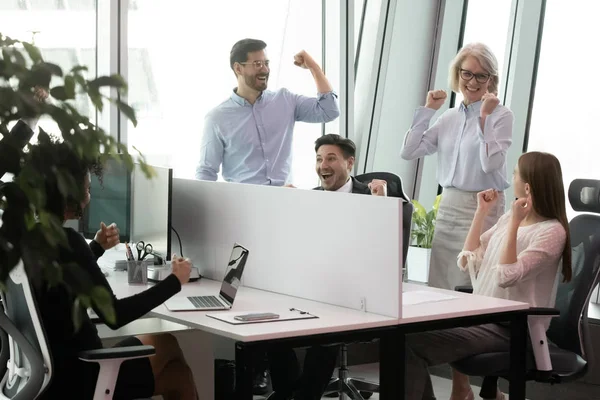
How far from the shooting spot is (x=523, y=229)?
346 centimetres

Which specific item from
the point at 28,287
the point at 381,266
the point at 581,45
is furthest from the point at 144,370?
the point at 581,45

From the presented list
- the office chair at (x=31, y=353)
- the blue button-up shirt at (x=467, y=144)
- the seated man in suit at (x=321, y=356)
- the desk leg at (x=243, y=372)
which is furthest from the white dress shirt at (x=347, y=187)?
the office chair at (x=31, y=353)

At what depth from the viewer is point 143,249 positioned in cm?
389

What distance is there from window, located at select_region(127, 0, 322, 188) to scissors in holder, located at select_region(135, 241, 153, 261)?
4.76 feet

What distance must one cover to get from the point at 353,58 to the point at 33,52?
18.6 feet

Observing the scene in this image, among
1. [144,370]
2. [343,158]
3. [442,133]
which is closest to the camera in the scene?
[144,370]

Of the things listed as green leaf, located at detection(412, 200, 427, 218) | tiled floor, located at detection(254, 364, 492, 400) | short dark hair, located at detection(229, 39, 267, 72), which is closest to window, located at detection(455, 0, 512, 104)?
green leaf, located at detection(412, 200, 427, 218)

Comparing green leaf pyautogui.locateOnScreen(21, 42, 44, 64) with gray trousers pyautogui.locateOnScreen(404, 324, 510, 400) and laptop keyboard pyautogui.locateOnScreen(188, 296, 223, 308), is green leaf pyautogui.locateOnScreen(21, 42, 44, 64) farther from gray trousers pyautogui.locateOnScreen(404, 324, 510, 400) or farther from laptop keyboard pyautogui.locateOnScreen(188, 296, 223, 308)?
gray trousers pyautogui.locateOnScreen(404, 324, 510, 400)

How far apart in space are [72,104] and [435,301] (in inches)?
107

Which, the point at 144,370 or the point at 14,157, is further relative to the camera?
the point at 144,370

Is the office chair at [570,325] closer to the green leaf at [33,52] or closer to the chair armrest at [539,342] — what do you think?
the chair armrest at [539,342]

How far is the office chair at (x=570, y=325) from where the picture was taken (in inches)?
131

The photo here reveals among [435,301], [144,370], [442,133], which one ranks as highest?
[442,133]

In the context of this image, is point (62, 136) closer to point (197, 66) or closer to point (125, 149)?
point (125, 149)
